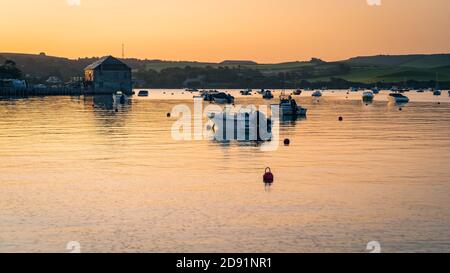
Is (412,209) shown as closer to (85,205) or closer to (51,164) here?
(85,205)

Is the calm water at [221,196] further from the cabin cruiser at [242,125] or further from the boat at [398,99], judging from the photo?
the boat at [398,99]

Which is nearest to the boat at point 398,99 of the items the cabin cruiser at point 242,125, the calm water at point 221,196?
the cabin cruiser at point 242,125

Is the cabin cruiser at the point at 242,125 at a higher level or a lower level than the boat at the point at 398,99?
higher

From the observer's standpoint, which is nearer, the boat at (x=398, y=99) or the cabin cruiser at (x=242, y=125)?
A: the cabin cruiser at (x=242, y=125)

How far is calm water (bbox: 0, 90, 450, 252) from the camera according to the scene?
103ft

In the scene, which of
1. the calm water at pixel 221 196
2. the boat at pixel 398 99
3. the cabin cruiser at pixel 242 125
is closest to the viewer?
the calm water at pixel 221 196

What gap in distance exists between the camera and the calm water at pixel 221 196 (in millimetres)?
31469

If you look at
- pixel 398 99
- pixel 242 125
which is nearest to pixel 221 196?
pixel 242 125

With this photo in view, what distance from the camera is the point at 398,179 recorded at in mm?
47594

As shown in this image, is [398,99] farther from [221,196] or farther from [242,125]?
[221,196]

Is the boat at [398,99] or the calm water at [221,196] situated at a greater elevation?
the calm water at [221,196]

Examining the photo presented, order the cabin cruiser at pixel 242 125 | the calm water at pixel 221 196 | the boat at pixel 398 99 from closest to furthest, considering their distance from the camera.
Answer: the calm water at pixel 221 196 → the cabin cruiser at pixel 242 125 → the boat at pixel 398 99
